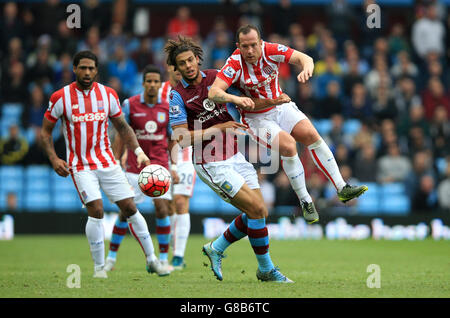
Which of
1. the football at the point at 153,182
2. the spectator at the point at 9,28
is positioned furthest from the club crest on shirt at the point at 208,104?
the spectator at the point at 9,28

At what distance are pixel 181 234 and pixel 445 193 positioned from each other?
8.29 meters

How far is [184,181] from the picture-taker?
11.5 metres

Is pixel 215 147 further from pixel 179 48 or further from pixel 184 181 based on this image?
pixel 184 181

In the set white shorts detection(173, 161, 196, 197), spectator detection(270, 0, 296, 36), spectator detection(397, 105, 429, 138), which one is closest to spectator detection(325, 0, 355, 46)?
spectator detection(270, 0, 296, 36)

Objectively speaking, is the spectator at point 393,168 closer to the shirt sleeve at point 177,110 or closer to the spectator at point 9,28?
the spectator at point 9,28

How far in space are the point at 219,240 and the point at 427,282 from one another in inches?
96.4

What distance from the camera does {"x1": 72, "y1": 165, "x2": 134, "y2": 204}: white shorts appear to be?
9.42 m

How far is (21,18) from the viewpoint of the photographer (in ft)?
73.7

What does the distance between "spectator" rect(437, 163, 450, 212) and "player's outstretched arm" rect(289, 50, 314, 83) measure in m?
9.55

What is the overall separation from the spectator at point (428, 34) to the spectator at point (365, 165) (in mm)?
5206

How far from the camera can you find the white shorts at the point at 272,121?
9.09m

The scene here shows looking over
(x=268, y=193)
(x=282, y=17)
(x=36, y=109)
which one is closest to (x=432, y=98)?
(x=282, y=17)

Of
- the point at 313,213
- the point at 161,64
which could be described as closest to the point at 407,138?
the point at 161,64
